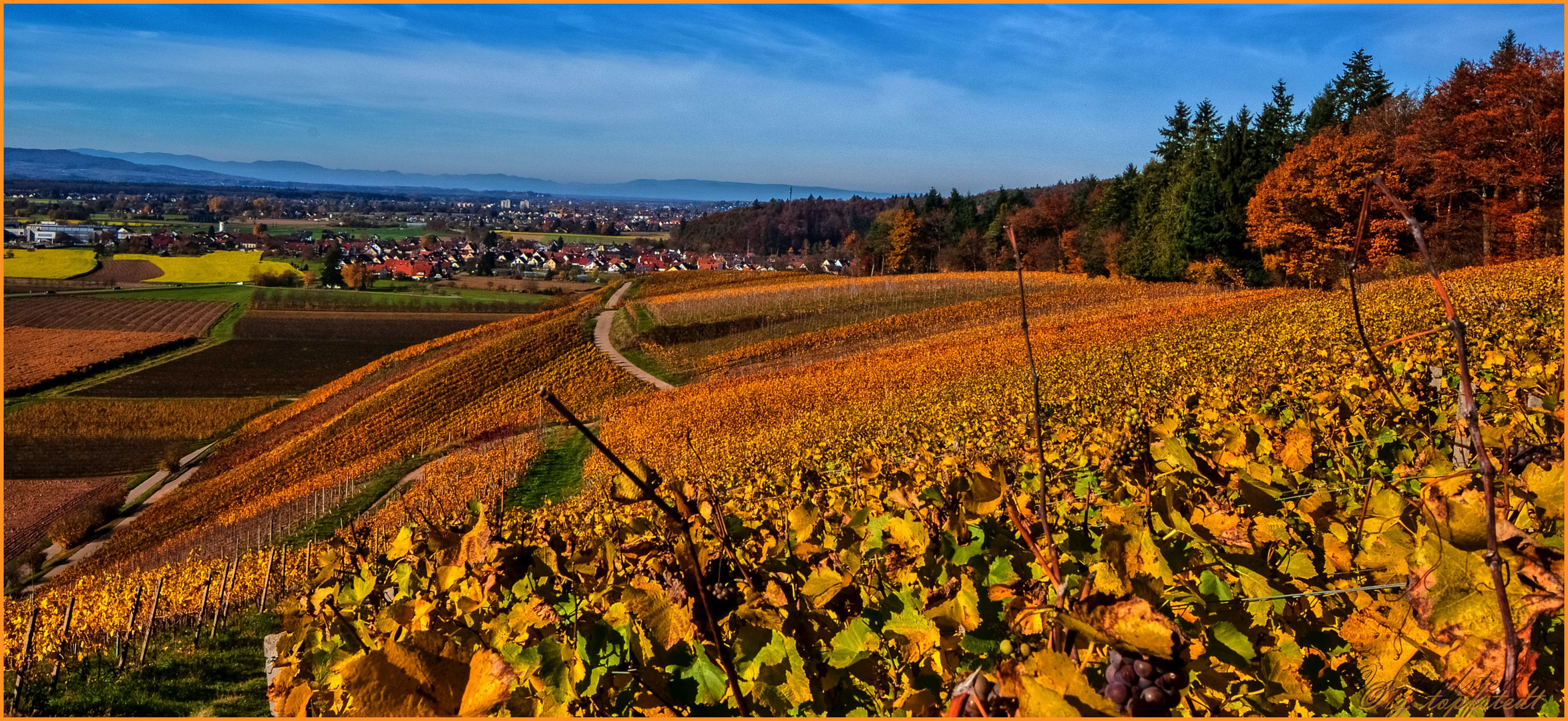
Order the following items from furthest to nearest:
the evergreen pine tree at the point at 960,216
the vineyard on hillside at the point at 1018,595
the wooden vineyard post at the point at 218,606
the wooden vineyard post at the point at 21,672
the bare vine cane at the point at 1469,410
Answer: the evergreen pine tree at the point at 960,216
the wooden vineyard post at the point at 218,606
the wooden vineyard post at the point at 21,672
the vineyard on hillside at the point at 1018,595
the bare vine cane at the point at 1469,410

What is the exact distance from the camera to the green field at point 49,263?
82.7 metres

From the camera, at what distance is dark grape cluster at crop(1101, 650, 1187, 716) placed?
0.96 metres

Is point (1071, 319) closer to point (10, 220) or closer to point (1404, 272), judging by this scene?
point (1404, 272)

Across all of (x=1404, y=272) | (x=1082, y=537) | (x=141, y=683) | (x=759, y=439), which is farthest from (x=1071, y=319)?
(x=1082, y=537)

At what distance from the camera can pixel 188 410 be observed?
40750 mm

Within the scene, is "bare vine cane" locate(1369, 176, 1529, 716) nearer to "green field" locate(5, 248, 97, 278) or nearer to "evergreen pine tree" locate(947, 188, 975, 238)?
"evergreen pine tree" locate(947, 188, 975, 238)

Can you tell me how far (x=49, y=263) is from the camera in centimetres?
8662

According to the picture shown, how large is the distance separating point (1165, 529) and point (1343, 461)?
1.21 metres

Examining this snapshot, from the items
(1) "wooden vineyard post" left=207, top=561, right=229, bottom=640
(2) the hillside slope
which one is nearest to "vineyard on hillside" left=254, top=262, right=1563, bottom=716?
(1) "wooden vineyard post" left=207, top=561, right=229, bottom=640

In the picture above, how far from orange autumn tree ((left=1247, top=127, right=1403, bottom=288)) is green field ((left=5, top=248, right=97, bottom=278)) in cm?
10325

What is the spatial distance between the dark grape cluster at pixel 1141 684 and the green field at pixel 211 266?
100653 millimetres

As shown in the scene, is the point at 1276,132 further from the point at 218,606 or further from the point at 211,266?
the point at 211,266

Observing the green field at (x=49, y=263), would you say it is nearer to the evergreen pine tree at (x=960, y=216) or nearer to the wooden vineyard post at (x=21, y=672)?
the evergreen pine tree at (x=960, y=216)

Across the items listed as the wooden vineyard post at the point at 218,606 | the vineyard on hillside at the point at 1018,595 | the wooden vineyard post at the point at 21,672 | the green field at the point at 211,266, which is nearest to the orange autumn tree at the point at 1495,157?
the vineyard on hillside at the point at 1018,595
